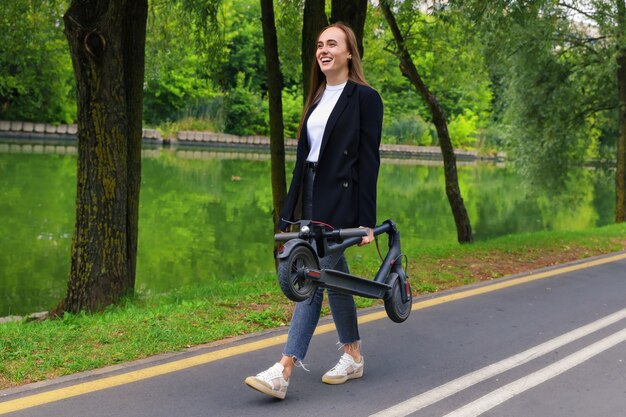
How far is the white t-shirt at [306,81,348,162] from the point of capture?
449cm

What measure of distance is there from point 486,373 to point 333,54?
2.43 m

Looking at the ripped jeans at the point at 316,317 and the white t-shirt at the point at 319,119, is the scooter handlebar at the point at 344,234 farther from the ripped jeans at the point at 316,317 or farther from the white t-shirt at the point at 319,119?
the white t-shirt at the point at 319,119

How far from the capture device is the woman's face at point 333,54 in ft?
14.6

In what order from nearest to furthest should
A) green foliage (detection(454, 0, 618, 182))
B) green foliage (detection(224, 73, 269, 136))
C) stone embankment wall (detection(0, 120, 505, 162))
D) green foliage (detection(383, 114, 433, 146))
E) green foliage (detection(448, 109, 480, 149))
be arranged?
1. green foliage (detection(454, 0, 618, 182))
2. stone embankment wall (detection(0, 120, 505, 162))
3. green foliage (detection(224, 73, 269, 136))
4. green foliage (detection(383, 114, 433, 146))
5. green foliage (detection(448, 109, 480, 149))

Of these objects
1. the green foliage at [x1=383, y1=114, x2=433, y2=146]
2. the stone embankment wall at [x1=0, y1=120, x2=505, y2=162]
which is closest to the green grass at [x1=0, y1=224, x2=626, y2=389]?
the stone embankment wall at [x1=0, y1=120, x2=505, y2=162]

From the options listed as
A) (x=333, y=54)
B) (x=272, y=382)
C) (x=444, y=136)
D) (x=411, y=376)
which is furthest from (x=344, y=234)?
(x=444, y=136)

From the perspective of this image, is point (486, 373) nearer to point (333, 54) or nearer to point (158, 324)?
point (333, 54)

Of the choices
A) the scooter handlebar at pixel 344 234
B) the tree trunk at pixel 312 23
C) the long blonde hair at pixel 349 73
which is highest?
the tree trunk at pixel 312 23

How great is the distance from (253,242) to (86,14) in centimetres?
964

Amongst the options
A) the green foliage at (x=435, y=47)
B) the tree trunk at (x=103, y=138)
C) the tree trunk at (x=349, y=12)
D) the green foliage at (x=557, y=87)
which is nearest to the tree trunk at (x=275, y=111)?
the tree trunk at (x=349, y=12)

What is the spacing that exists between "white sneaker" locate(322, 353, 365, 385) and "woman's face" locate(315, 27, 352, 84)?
180cm

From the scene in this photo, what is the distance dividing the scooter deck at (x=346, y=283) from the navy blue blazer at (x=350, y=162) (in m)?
0.31

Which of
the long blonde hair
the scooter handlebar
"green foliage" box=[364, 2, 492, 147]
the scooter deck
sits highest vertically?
"green foliage" box=[364, 2, 492, 147]

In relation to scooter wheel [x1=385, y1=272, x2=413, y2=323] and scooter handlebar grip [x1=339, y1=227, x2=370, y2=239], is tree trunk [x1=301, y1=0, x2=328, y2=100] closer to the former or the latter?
scooter wheel [x1=385, y1=272, x2=413, y2=323]
